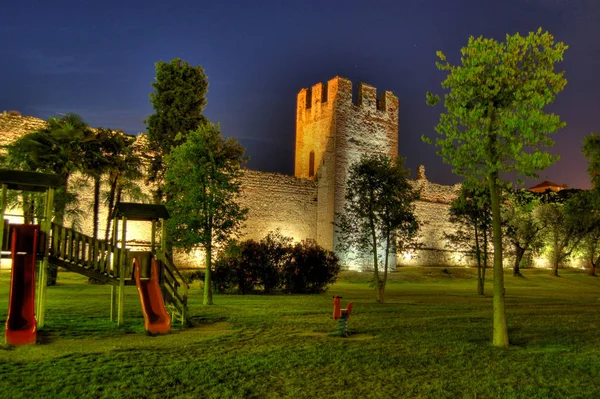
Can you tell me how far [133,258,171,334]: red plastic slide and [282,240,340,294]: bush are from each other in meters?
10.2

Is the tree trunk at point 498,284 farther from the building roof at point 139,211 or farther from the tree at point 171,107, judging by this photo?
the tree at point 171,107

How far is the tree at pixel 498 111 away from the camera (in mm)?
9578

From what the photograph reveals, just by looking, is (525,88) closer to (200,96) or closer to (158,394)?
(158,394)

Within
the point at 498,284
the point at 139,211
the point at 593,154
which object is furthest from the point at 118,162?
the point at 593,154

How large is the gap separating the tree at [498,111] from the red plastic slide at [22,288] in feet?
26.3

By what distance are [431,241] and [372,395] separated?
125ft

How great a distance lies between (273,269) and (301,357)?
12.8m

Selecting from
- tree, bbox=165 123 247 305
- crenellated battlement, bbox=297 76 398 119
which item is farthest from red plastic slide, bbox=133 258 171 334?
crenellated battlement, bbox=297 76 398 119

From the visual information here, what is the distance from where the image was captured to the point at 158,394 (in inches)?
247

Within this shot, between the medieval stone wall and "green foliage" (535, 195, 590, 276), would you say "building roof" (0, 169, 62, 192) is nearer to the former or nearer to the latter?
the medieval stone wall

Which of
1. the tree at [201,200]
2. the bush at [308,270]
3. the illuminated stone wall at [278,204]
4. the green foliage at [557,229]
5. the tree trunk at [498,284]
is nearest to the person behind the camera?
the tree trunk at [498,284]

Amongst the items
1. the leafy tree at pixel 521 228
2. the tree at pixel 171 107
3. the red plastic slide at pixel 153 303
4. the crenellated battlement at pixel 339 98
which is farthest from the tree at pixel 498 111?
the leafy tree at pixel 521 228

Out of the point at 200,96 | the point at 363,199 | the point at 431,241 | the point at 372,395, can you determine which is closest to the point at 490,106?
the point at 372,395

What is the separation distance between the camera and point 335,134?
3438 cm
